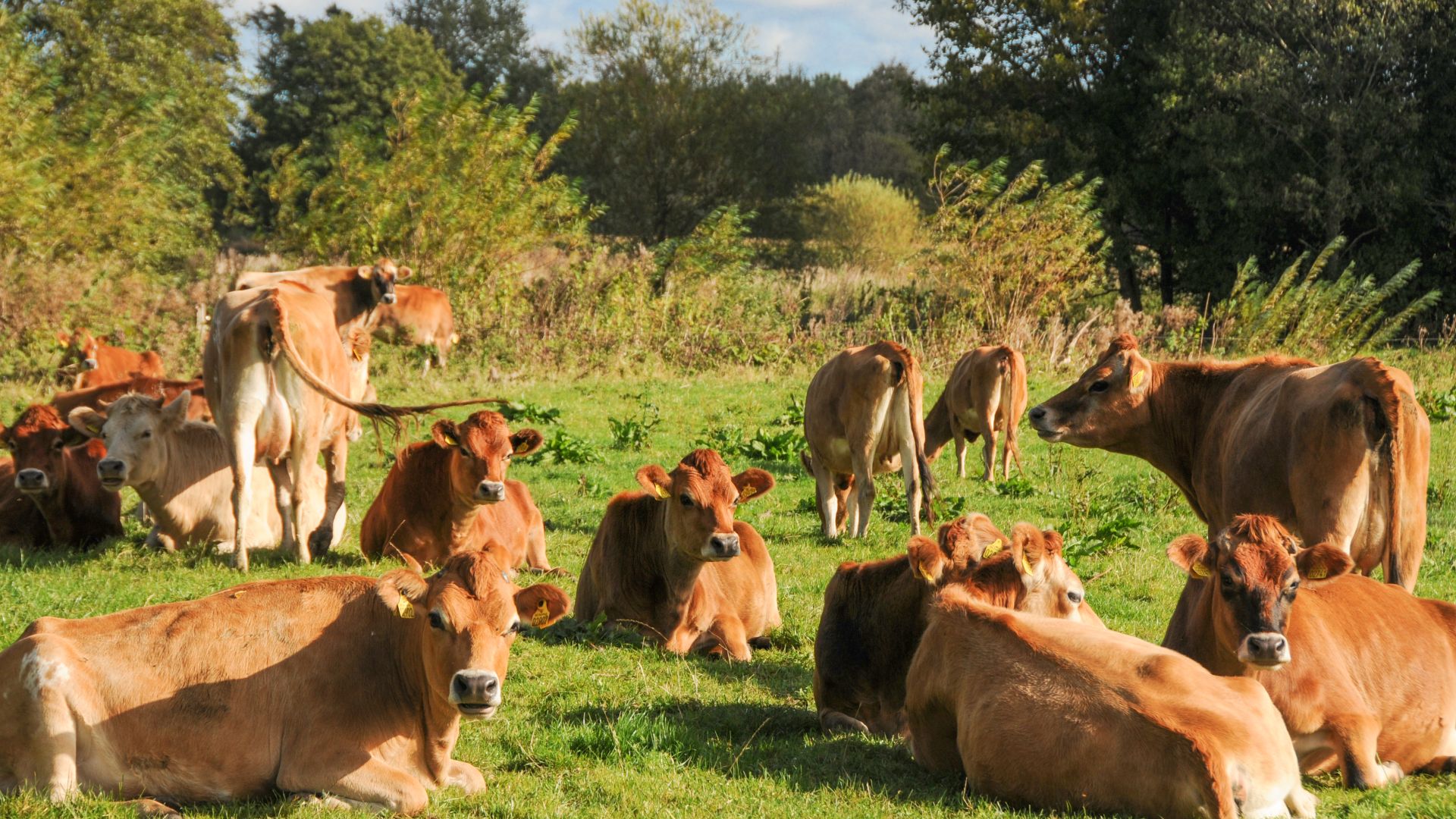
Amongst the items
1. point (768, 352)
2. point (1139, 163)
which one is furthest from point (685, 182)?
point (768, 352)

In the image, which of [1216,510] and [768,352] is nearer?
[1216,510]

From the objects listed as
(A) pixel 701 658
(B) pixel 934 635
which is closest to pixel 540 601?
(B) pixel 934 635

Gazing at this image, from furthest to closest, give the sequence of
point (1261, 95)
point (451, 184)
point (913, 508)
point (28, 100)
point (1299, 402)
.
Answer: point (1261, 95) < point (451, 184) < point (28, 100) < point (913, 508) < point (1299, 402)

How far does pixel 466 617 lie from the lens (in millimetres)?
5297

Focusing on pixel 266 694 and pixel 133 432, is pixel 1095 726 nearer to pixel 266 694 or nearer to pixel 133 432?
pixel 266 694

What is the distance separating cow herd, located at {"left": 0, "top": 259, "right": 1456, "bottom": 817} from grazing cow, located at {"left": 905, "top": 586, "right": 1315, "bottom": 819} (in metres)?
0.01

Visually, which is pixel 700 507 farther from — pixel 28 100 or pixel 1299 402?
pixel 28 100

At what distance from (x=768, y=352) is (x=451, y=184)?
23.1ft

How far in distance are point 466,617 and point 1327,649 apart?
3.88 meters

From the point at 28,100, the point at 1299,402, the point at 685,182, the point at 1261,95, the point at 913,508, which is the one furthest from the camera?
the point at 685,182

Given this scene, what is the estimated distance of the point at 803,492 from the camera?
14000 millimetres

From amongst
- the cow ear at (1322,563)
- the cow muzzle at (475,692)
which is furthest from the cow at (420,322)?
the cow ear at (1322,563)

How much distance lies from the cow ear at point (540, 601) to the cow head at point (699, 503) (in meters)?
2.28

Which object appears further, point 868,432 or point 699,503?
point 868,432
